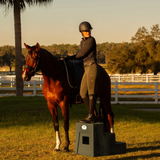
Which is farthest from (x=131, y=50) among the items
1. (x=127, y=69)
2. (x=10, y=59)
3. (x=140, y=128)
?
(x=10, y=59)

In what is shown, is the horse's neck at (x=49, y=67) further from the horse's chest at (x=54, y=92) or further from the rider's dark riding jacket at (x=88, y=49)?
the rider's dark riding jacket at (x=88, y=49)

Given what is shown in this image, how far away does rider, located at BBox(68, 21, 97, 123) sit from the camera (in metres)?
6.05

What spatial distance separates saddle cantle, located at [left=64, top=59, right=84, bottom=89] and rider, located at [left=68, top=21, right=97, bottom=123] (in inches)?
33.8

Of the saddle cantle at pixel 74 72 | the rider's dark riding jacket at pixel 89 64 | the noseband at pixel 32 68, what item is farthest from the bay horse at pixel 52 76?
the rider's dark riding jacket at pixel 89 64

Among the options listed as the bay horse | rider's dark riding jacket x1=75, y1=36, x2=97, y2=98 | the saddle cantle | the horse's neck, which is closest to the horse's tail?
the bay horse

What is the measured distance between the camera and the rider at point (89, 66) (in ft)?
19.8

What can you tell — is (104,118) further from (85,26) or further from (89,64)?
(85,26)

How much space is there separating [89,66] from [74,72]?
119cm

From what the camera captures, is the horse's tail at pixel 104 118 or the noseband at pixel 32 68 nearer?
the noseband at pixel 32 68

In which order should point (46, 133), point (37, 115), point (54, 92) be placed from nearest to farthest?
1. point (54, 92)
2. point (46, 133)
3. point (37, 115)

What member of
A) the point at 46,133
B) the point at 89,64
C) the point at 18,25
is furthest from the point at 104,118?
the point at 18,25

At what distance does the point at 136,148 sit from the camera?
738cm

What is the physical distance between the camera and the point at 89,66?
616cm

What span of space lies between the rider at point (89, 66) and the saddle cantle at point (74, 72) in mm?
A: 858
